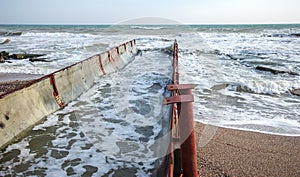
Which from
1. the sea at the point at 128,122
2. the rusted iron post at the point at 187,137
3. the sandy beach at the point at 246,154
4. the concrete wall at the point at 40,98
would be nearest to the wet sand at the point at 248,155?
the sandy beach at the point at 246,154

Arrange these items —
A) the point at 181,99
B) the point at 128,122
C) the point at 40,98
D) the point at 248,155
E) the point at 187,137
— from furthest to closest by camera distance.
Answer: the point at 40,98 → the point at 128,122 → the point at 248,155 → the point at 187,137 → the point at 181,99

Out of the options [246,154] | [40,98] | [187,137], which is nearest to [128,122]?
[40,98]

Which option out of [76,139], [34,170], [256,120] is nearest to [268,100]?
[256,120]

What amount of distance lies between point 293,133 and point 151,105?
94.0 inches

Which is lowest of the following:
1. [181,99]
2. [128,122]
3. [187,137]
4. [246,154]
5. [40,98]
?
[246,154]

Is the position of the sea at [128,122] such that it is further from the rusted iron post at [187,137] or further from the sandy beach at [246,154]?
the rusted iron post at [187,137]

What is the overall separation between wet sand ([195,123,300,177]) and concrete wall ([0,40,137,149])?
244cm

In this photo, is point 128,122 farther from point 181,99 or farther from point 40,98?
point 181,99

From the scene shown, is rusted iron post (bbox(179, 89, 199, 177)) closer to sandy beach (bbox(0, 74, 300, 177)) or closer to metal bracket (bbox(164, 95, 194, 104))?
metal bracket (bbox(164, 95, 194, 104))

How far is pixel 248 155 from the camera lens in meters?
2.94

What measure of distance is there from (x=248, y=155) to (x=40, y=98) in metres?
3.21

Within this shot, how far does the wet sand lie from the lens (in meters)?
2.61

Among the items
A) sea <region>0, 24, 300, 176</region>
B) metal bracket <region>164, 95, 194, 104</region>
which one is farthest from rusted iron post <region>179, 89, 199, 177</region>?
sea <region>0, 24, 300, 176</region>

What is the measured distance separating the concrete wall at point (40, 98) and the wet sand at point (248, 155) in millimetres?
2441
